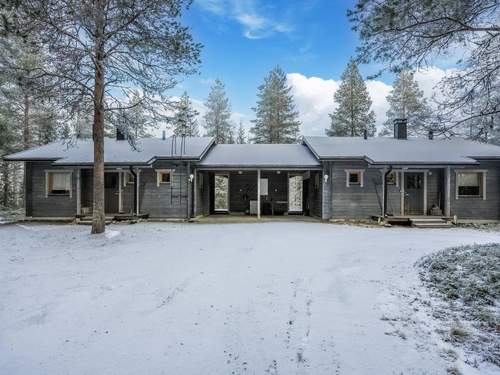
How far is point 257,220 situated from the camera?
1311cm

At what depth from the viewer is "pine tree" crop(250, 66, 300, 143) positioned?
1050 inches

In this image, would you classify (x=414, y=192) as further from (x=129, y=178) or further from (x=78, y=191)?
(x=78, y=191)

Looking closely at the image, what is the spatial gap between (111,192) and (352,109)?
1885 cm

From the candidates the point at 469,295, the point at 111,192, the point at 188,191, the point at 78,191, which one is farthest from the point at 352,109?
the point at 469,295

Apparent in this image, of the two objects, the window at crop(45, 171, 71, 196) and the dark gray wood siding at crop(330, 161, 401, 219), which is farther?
the window at crop(45, 171, 71, 196)

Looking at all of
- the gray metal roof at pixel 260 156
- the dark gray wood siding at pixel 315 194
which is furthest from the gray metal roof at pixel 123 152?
the dark gray wood siding at pixel 315 194

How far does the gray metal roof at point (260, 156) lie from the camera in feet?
43.1

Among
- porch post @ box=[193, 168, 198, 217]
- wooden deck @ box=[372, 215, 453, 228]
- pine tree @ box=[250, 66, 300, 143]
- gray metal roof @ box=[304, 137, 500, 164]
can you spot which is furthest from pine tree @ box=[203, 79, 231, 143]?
wooden deck @ box=[372, 215, 453, 228]

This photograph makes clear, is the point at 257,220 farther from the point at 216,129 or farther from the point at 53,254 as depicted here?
the point at 216,129

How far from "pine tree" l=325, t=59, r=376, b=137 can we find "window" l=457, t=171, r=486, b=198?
12.0 meters

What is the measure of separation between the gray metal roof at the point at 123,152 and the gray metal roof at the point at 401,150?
→ 17.5 ft

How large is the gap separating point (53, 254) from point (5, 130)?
13.3 meters

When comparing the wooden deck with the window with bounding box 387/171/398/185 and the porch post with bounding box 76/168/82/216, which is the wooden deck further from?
the porch post with bounding box 76/168/82/216

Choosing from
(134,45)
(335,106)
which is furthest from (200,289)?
(335,106)
